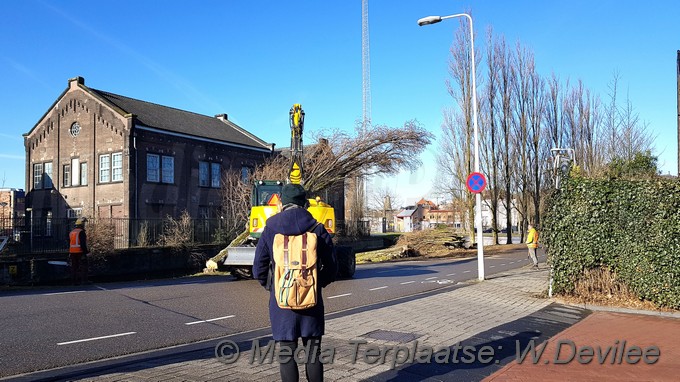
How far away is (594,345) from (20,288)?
1352cm

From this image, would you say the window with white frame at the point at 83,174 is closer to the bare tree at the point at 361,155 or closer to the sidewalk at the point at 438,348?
the bare tree at the point at 361,155

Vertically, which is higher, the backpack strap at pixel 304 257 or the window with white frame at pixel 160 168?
the window with white frame at pixel 160 168

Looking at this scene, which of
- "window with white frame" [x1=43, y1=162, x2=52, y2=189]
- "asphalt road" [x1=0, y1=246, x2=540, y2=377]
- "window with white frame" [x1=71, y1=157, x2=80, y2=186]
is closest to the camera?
"asphalt road" [x1=0, y1=246, x2=540, y2=377]

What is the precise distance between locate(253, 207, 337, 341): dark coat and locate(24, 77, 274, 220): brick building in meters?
27.4

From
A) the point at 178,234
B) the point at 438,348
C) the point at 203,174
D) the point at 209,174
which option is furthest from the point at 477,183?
the point at 209,174

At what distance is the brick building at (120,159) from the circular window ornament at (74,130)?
64mm

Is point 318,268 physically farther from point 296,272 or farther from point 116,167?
point 116,167

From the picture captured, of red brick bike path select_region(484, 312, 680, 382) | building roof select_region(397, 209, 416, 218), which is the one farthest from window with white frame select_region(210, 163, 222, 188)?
building roof select_region(397, 209, 416, 218)

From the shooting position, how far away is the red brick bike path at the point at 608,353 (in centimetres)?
547

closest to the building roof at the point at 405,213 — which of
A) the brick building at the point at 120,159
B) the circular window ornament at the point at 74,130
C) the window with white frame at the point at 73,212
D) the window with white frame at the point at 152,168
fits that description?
the brick building at the point at 120,159

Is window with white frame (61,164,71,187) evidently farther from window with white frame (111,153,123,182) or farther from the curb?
the curb

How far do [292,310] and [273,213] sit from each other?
10.9m

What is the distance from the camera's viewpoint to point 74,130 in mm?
32969

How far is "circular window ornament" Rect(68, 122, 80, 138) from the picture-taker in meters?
32.8
